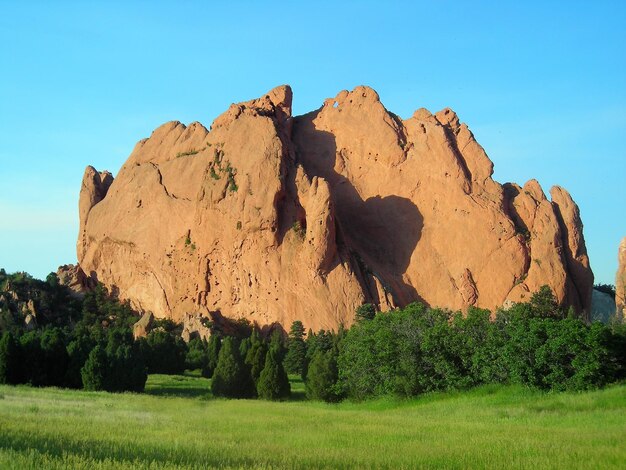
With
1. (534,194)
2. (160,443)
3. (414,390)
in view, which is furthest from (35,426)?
(534,194)

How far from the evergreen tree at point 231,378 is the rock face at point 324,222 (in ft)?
82.7

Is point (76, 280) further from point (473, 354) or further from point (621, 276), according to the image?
point (473, 354)

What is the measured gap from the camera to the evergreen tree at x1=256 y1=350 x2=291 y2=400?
4069 centimetres

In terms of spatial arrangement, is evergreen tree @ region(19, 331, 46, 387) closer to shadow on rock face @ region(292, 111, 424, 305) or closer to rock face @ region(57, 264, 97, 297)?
shadow on rock face @ region(292, 111, 424, 305)

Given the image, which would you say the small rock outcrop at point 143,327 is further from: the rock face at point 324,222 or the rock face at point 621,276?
the rock face at point 621,276

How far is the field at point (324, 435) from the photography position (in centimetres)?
1291

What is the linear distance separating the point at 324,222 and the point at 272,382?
2925 centimetres

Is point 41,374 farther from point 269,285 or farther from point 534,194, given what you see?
point 534,194

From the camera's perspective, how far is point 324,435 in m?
18.8

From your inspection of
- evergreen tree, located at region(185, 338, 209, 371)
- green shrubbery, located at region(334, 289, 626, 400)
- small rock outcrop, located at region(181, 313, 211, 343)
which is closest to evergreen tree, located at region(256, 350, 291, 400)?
green shrubbery, located at region(334, 289, 626, 400)

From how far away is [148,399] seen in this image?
33.6m

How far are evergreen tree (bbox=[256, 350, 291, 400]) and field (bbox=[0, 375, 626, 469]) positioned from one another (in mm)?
9204

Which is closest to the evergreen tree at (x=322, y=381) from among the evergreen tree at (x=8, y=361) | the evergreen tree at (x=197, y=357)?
the evergreen tree at (x=8, y=361)

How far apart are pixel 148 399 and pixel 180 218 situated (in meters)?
44.4
